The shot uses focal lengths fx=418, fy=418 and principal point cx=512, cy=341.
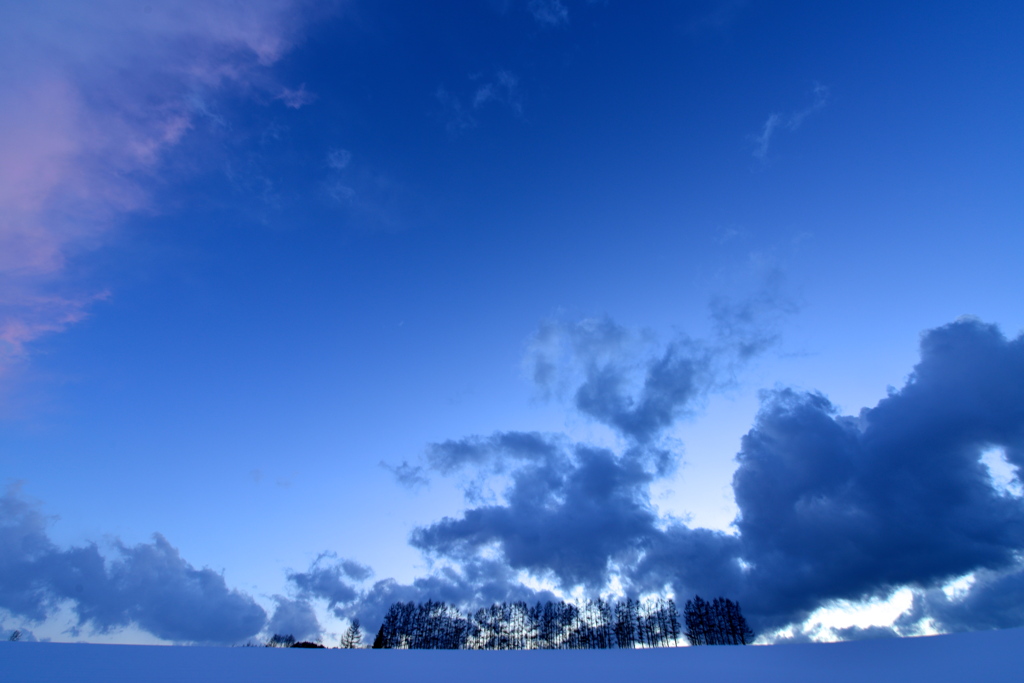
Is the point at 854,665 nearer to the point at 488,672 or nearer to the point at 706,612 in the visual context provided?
the point at 488,672

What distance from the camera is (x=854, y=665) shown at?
83.4ft

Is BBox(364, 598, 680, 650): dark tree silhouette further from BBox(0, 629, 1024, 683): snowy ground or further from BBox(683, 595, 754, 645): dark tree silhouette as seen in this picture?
BBox(0, 629, 1024, 683): snowy ground

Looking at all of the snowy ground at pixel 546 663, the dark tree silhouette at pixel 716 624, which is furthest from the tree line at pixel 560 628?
the snowy ground at pixel 546 663

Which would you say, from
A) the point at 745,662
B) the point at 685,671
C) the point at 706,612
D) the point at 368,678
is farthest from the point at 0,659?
the point at 706,612

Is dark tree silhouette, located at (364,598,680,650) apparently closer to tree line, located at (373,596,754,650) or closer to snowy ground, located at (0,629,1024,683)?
tree line, located at (373,596,754,650)

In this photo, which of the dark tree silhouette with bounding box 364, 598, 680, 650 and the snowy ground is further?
the dark tree silhouette with bounding box 364, 598, 680, 650

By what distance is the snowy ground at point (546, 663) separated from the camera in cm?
2419

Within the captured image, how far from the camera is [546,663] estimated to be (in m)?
28.7

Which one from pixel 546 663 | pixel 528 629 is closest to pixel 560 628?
pixel 528 629

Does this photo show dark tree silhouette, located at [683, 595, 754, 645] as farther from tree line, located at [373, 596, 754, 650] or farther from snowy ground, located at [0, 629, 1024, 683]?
snowy ground, located at [0, 629, 1024, 683]

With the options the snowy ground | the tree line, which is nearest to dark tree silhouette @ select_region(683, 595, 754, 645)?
the tree line

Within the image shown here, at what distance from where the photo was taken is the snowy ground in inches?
952

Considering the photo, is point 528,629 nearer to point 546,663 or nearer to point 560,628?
point 560,628

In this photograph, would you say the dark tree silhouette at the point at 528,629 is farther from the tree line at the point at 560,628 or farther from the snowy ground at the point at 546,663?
the snowy ground at the point at 546,663
